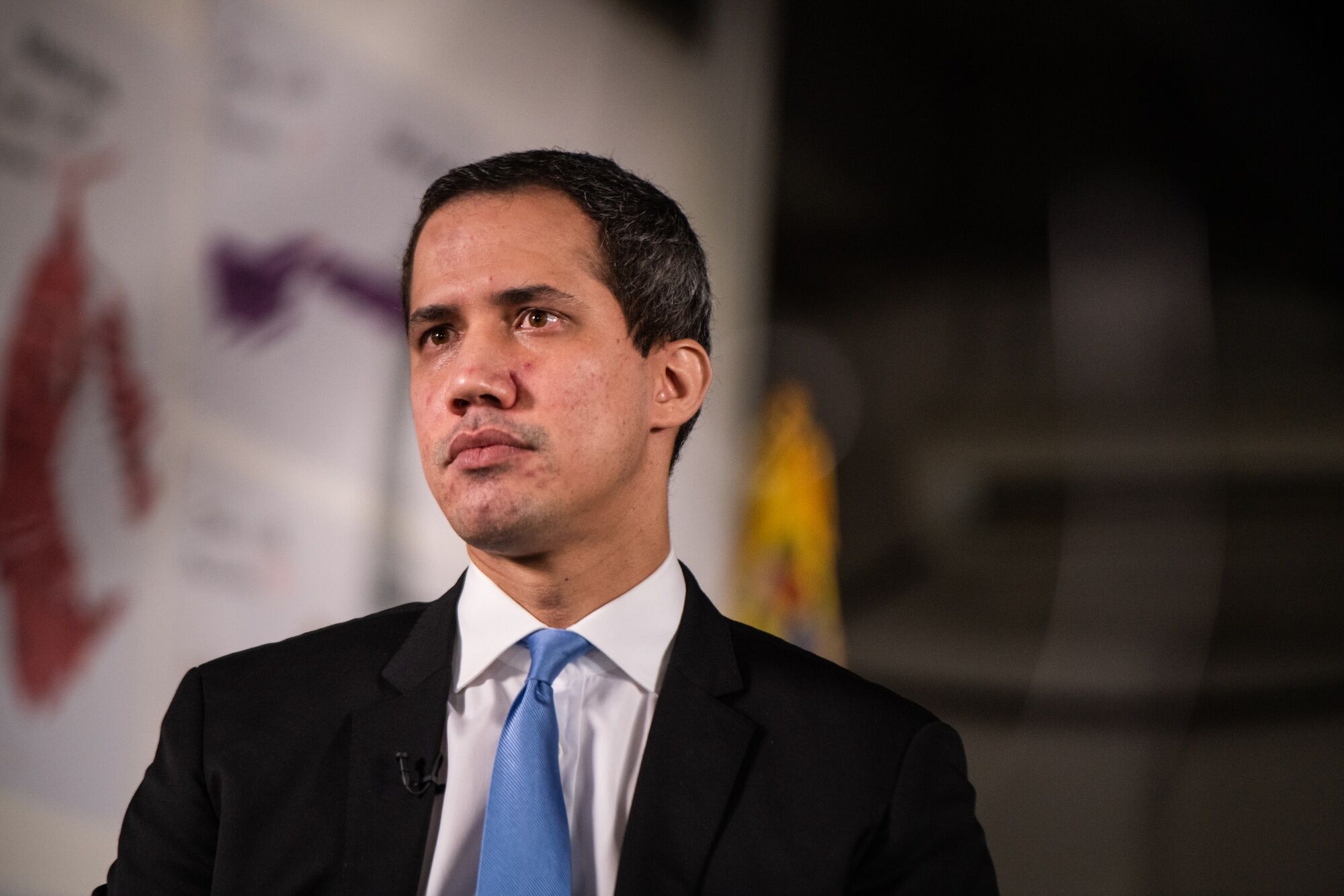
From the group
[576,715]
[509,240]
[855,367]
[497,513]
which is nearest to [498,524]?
[497,513]

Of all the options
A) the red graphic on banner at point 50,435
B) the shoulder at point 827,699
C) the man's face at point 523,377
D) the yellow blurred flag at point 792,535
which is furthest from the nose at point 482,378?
the yellow blurred flag at point 792,535

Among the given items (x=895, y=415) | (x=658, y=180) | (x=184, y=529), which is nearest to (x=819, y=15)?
(x=658, y=180)

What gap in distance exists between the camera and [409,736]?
56.1 inches

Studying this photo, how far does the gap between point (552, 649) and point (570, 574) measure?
0.11m

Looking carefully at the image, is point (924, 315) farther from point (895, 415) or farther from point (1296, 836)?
point (1296, 836)

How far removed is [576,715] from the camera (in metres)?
1.46

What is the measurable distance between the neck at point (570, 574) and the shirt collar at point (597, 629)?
0.02 metres

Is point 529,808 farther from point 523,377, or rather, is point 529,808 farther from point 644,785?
point 523,377

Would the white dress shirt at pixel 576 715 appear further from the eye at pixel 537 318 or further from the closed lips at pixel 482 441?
the eye at pixel 537 318

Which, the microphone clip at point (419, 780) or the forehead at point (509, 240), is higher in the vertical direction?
the forehead at point (509, 240)

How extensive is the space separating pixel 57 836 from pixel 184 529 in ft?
2.12

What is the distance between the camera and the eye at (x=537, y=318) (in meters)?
1.48

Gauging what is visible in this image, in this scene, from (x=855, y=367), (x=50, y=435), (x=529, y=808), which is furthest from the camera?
(x=855, y=367)

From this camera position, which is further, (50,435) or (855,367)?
(855,367)
